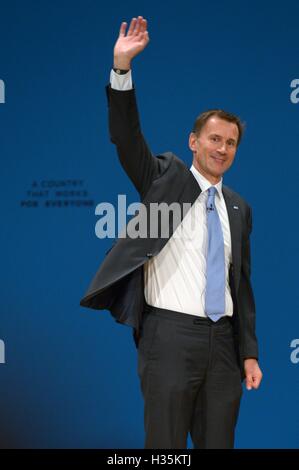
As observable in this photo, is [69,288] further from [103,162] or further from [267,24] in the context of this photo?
[267,24]

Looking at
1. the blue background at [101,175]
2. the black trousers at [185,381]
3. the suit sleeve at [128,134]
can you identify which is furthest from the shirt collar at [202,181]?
the blue background at [101,175]

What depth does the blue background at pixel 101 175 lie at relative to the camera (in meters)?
3.35

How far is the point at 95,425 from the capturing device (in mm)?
3410

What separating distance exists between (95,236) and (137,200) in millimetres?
266

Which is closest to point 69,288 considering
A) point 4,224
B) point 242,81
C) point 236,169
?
point 4,224

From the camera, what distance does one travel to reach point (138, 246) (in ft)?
7.34

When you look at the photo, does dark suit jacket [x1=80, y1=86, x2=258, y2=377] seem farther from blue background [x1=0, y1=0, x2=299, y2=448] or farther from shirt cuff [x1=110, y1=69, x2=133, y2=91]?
blue background [x1=0, y1=0, x2=299, y2=448]

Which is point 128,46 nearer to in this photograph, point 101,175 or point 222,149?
point 222,149

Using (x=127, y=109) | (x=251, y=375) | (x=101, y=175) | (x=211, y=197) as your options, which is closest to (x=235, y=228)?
(x=211, y=197)

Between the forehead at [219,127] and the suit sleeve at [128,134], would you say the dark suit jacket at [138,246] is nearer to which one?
the suit sleeve at [128,134]

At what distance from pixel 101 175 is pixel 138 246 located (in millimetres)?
1198

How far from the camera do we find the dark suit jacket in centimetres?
211

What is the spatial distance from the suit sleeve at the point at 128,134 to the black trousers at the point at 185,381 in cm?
45

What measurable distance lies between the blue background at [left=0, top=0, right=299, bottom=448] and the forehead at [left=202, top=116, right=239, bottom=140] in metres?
0.99
